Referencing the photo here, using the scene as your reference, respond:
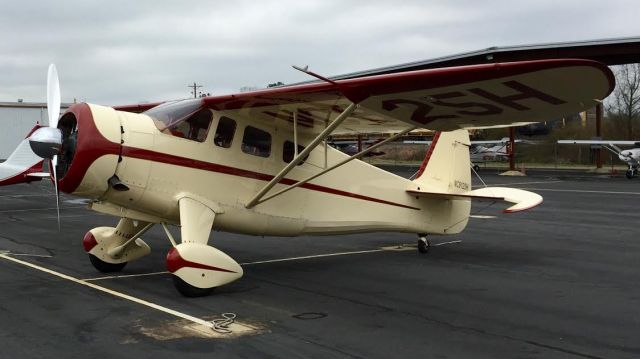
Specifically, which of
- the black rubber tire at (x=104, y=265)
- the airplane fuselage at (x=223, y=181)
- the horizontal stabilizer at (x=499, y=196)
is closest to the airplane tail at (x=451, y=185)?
the horizontal stabilizer at (x=499, y=196)

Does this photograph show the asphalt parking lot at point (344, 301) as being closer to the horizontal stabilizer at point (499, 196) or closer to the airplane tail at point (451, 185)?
the airplane tail at point (451, 185)

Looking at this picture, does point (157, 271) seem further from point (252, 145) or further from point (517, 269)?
point (517, 269)

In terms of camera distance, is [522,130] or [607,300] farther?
[522,130]

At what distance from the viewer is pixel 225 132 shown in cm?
787

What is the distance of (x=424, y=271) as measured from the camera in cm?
889

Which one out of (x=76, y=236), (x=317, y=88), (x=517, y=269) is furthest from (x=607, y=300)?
(x=76, y=236)

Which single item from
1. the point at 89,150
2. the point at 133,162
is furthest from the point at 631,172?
the point at 89,150

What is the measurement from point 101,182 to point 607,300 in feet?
20.5

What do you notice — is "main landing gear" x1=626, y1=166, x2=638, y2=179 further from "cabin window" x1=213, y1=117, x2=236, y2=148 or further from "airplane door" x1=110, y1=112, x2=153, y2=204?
"airplane door" x1=110, y1=112, x2=153, y2=204

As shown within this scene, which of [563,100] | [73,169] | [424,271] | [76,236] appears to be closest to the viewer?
→ [563,100]

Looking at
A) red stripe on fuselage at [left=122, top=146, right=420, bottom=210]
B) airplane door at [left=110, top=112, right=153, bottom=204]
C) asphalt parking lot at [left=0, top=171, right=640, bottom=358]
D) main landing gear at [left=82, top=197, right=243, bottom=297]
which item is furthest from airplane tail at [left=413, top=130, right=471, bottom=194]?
airplane door at [left=110, top=112, right=153, bottom=204]

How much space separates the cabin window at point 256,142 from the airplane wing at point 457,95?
0.35 m

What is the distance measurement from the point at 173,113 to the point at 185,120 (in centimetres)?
20

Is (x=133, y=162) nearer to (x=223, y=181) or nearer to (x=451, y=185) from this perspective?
(x=223, y=181)
